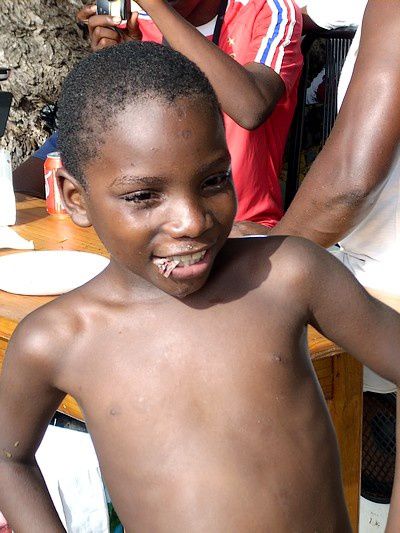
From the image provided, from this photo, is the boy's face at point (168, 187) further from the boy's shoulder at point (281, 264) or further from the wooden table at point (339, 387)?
the wooden table at point (339, 387)

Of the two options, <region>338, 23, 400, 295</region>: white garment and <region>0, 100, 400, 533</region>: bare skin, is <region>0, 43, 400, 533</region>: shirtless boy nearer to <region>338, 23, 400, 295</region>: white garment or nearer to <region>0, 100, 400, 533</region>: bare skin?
<region>0, 100, 400, 533</region>: bare skin

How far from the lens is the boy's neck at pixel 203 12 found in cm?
280

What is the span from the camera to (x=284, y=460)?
1.27 metres

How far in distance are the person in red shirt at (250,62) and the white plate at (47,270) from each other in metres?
0.68

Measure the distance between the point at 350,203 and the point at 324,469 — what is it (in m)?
0.62

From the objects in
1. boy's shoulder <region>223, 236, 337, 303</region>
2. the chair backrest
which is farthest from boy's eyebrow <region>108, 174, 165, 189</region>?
the chair backrest

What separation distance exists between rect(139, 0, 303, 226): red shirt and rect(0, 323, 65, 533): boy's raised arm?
4.87 ft

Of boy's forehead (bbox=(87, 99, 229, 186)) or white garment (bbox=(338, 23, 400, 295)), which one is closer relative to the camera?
boy's forehead (bbox=(87, 99, 229, 186))

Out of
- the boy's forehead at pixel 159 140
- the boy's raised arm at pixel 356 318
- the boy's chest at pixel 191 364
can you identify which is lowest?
the boy's chest at pixel 191 364

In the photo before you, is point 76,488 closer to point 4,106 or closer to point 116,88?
point 116,88

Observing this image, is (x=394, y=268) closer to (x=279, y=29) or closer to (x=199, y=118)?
(x=199, y=118)

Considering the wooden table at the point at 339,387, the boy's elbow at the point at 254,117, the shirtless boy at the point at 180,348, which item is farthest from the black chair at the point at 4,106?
the shirtless boy at the point at 180,348

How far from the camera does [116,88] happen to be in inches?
46.3

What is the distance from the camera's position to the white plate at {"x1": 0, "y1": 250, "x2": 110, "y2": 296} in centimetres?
199
